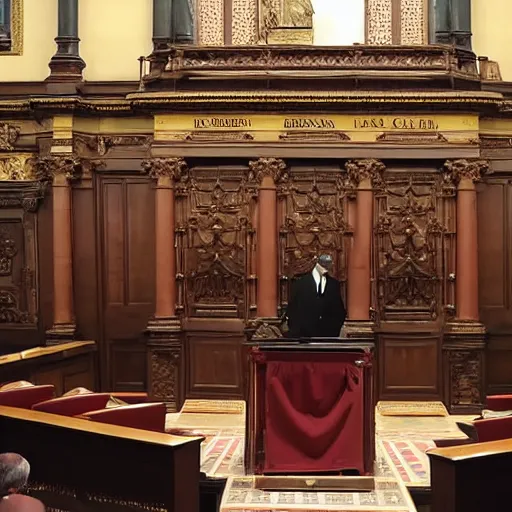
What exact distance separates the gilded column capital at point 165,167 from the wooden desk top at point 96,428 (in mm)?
5250

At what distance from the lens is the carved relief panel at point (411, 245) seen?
1195 centimetres

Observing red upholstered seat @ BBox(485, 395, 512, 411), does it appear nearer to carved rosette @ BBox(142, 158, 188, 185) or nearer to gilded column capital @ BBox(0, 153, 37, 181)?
carved rosette @ BBox(142, 158, 188, 185)

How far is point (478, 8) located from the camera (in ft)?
40.8

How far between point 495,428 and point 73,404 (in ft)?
11.0

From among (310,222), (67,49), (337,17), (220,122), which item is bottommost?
(310,222)

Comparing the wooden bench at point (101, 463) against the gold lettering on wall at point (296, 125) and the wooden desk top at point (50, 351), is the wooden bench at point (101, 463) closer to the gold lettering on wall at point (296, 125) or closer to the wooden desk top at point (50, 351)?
the wooden desk top at point (50, 351)

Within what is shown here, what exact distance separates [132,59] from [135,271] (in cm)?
290

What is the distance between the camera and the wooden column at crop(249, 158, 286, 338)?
1177cm

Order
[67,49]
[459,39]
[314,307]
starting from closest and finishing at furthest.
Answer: [314,307]
[459,39]
[67,49]

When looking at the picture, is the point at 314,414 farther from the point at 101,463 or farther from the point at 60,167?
the point at 60,167

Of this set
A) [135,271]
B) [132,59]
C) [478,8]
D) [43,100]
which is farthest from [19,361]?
[478,8]

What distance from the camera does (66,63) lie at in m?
12.2

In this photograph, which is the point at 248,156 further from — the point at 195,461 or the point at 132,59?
the point at 195,461

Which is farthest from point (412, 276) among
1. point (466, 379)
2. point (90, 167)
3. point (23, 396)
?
point (23, 396)
